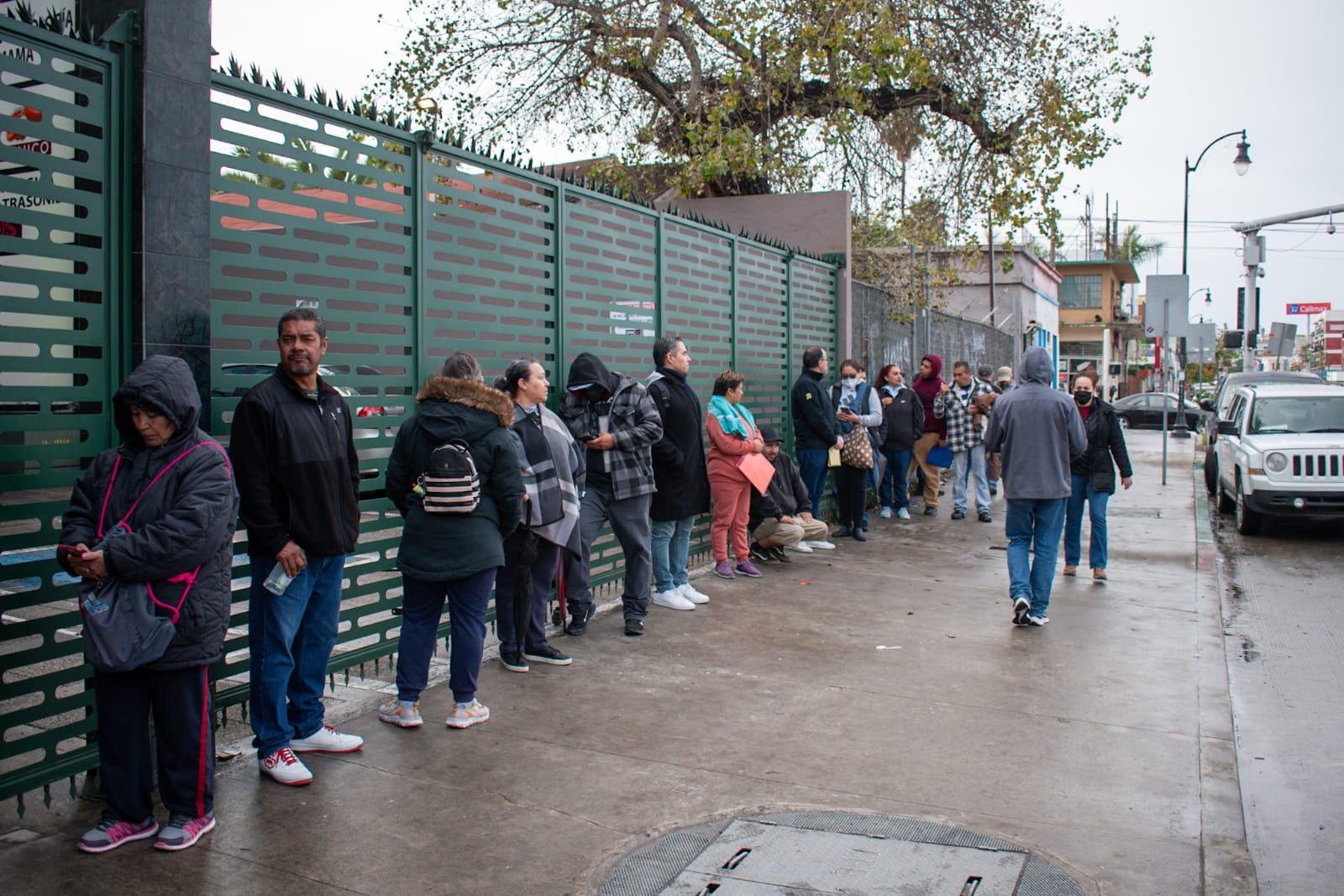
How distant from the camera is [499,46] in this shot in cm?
→ 1532

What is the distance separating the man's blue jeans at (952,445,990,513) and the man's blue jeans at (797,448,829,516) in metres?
2.89

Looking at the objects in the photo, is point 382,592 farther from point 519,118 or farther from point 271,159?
point 519,118

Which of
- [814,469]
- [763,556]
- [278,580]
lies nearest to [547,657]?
[278,580]

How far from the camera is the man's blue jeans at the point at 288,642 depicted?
4.40m

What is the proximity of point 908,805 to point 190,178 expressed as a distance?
12.4 feet

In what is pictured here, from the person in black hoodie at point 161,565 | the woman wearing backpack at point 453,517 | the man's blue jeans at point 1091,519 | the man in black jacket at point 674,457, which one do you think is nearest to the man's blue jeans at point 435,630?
the woman wearing backpack at point 453,517

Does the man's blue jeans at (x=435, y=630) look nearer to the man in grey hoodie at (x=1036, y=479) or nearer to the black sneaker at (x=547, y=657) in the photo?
the black sneaker at (x=547, y=657)

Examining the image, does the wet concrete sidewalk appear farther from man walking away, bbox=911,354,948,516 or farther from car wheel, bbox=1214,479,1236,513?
car wheel, bbox=1214,479,1236,513

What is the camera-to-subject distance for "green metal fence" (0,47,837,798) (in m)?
3.97

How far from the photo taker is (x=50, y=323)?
4039 millimetres

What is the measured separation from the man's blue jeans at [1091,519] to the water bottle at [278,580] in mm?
6738

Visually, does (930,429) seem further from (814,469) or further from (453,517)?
(453,517)

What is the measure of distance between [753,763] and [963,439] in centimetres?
875

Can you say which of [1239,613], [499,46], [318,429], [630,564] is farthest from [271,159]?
[499,46]
